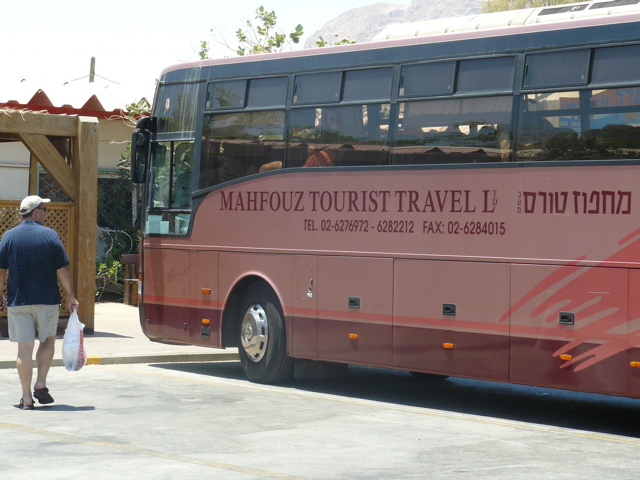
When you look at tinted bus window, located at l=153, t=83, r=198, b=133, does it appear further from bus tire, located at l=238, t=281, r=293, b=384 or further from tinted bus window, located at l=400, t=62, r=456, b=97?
tinted bus window, located at l=400, t=62, r=456, b=97

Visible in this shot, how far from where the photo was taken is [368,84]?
12.5 meters

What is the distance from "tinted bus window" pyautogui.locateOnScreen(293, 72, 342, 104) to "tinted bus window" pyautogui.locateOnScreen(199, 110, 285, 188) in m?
0.35

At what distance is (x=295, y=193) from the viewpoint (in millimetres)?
13117

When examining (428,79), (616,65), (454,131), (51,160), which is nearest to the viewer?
(616,65)

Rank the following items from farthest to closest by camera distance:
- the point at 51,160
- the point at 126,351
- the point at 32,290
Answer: the point at 51,160 → the point at 126,351 → the point at 32,290

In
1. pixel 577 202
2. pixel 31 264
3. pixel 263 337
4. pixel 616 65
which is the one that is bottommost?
pixel 263 337

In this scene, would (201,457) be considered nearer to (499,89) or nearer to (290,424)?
(290,424)

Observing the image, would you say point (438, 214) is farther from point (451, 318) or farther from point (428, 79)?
point (428, 79)

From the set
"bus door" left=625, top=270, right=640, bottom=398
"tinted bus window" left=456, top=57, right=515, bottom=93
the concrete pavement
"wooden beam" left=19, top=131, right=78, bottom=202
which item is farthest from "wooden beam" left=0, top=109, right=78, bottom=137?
"bus door" left=625, top=270, right=640, bottom=398

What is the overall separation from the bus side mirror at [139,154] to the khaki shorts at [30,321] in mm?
3908

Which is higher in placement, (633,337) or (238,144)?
(238,144)

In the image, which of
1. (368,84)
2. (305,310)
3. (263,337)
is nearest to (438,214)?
(368,84)

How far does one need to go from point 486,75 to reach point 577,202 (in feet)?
5.51

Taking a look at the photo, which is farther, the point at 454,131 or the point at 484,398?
the point at 484,398
